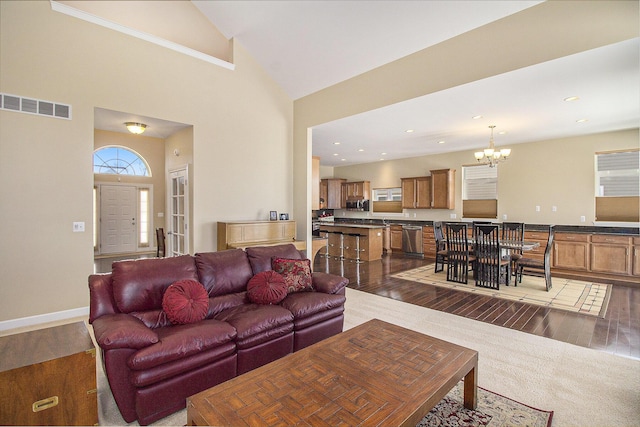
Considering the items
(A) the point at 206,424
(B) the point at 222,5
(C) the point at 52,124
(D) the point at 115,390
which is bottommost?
(D) the point at 115,390

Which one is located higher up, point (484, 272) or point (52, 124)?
point (52, 124)

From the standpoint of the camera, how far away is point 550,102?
4.40 m

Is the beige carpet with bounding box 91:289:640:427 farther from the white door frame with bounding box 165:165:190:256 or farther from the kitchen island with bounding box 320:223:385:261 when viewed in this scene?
the kitchen island with bounding box 320:223:385:261

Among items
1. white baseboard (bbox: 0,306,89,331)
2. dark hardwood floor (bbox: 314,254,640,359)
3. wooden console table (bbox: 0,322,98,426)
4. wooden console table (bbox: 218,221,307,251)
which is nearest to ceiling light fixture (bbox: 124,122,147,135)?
wooden console table (bbox: 218,221,307,251)

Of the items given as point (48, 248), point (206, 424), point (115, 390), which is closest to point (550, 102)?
point (206, 424)

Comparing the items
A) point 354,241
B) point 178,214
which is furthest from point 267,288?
point 354,241

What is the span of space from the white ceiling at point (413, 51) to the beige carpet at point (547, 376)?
2991mm

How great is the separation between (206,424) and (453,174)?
8359 mm

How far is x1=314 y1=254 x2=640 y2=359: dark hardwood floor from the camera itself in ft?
10.6

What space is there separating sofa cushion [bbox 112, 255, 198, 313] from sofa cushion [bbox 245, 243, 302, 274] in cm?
74

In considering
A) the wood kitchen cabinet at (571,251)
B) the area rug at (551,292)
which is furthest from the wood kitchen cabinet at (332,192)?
the wood kitchen cabinet at (571,251)

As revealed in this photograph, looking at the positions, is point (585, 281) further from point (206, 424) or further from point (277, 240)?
point (206, 424)

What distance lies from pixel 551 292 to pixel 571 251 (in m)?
1.90

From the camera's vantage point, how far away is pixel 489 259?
17.2ft
